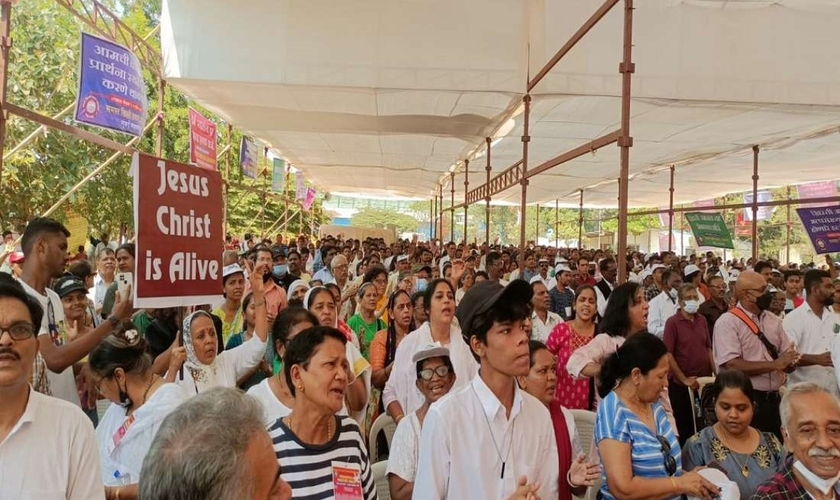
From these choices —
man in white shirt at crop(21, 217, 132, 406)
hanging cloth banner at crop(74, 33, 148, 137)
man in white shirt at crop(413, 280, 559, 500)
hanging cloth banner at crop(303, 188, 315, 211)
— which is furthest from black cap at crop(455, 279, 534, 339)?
hanging cloth banner at crop(303, 188, 315, 211)

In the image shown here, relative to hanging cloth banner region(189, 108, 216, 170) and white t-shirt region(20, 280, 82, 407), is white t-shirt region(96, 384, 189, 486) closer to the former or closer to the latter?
white t-shirt region(20, 280, 82, 407)

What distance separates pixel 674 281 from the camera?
24.5 ft

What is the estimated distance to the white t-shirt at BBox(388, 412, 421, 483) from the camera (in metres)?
2.60

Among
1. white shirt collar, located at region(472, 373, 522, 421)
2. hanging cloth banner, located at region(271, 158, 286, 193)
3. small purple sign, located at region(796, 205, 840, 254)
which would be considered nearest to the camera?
white shirt collar, located at region(472, 373, 522, 421)

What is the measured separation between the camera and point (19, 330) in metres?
1.94

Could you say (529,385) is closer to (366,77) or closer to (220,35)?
(366,77)

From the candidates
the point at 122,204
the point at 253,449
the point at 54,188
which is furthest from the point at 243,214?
the point at 253,449

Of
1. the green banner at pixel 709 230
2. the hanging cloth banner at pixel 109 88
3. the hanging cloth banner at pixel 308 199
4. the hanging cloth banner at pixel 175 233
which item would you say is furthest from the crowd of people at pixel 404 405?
the hanging cloth banner at pixel 308 199

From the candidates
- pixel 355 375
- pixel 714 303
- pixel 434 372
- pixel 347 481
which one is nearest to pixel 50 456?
pixel 347 481

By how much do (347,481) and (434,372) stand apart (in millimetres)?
1124

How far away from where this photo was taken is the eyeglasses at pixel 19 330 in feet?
6.29

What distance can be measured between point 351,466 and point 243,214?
1319 inches

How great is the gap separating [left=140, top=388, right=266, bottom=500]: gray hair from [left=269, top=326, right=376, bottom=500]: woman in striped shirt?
0.77 metres

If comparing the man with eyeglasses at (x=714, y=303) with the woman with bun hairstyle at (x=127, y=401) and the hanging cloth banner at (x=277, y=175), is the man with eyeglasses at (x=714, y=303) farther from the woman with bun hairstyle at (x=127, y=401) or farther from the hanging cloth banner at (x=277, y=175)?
the hanging cloth banner at (x=277, y=175)
